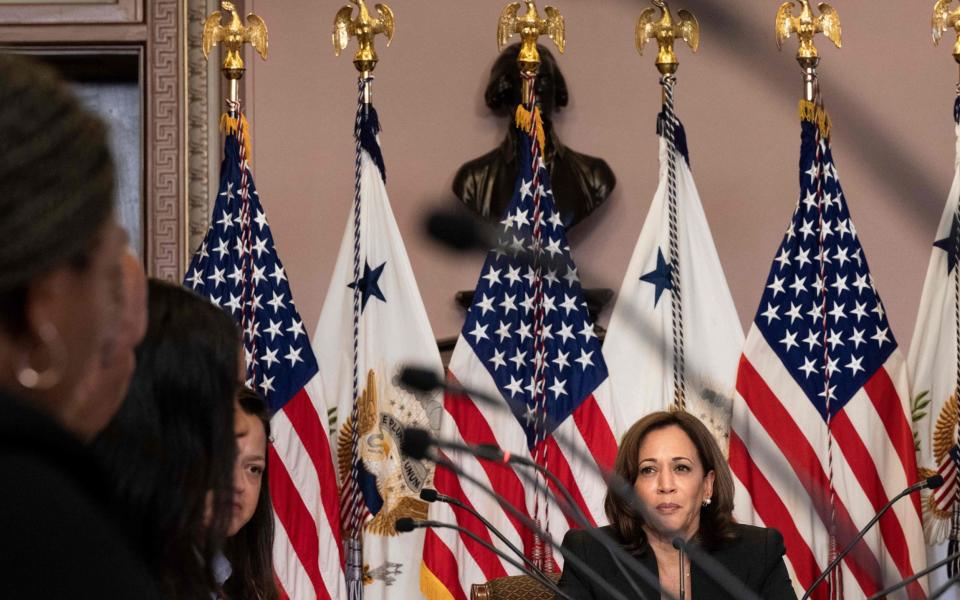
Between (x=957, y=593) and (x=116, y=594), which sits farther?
(x=957, y=593)

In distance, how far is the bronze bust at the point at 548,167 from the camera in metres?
4.86

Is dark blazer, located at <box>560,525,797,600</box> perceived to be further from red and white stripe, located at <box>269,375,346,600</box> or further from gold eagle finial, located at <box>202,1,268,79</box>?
gold eagle finial, located at <box>202,1,268,79</box>

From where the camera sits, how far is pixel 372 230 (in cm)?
459

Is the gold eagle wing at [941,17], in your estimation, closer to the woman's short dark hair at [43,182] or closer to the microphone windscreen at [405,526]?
the microphone windscreen at [405,526]

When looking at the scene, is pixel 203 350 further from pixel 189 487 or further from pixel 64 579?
pixel 64 579

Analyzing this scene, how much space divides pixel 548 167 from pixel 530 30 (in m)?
0.62

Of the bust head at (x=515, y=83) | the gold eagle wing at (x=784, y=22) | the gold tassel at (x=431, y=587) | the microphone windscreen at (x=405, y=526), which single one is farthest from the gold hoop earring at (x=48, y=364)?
the bust head at (x=515, y=83)

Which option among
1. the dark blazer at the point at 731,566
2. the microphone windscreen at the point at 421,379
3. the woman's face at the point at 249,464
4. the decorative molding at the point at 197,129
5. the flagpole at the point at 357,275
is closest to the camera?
the microphone windscreen at the point at 421,379

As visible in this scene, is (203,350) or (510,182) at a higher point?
(510,182)

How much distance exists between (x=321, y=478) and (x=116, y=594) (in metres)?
3.79

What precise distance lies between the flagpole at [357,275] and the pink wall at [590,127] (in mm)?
507

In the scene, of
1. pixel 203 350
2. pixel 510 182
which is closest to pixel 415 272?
pixel 510 182

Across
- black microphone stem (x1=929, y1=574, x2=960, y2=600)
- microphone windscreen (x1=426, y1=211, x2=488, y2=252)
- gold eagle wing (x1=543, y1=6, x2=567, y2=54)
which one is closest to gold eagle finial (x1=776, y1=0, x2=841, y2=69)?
gold eagle wing (x1=543, y1=6, x2=567, y2=54)

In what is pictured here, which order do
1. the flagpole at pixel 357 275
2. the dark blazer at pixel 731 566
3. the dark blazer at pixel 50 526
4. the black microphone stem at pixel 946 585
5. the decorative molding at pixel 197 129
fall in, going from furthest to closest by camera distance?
the decorative molding at pixel 197 129
the flagpole at pixel 357 275
the dark blazer at pixel 731 566
the black microphone stem at pixel 946 585
the dark blazer at pixel 50 526
